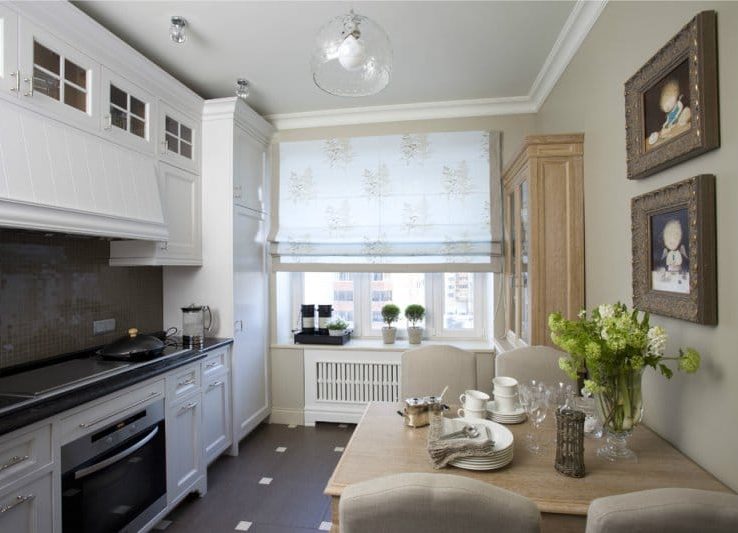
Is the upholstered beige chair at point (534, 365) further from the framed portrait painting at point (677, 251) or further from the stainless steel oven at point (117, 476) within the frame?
the stainless steel oven at point (117, 476)

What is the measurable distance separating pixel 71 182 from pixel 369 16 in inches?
66.8

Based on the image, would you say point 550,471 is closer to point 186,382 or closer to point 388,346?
point 186,382

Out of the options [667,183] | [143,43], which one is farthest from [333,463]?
[143,43]

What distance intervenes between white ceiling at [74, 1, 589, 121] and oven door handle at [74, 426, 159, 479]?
2165mm

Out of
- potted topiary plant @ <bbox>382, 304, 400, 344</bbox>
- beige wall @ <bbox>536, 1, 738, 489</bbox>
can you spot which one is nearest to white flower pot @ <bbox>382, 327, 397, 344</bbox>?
potted topiary plant @ <bbox>382, 304, 400, 344</bbox>

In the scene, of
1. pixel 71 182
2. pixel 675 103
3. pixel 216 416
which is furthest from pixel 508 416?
pixel 71 182

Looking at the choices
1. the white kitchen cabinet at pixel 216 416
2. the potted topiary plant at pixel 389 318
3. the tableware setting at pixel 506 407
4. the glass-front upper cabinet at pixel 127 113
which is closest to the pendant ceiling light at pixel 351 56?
the tableware setting at pixel 506 407

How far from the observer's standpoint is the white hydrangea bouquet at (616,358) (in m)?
1.26

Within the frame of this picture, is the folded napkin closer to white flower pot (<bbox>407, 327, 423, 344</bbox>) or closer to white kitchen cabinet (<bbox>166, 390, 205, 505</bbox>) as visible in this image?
white kitchen cabinet (<bbox>166, 390, 205, 505</bbox>)

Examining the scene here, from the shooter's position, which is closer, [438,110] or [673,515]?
[673,515]

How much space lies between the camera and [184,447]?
2252 mm

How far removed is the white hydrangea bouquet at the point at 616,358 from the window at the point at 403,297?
2079mm

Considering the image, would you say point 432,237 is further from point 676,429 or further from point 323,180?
point 676,429

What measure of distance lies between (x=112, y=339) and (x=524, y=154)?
9.05 ft
